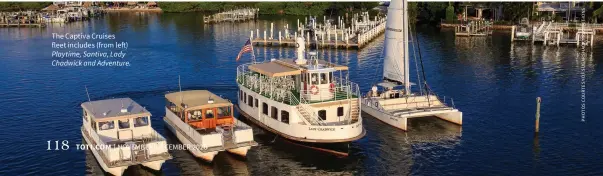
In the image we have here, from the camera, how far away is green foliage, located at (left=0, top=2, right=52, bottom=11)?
182m

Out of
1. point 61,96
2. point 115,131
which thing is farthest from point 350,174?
point 61,96

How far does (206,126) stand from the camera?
153 ft

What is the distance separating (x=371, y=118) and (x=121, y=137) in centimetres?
2256

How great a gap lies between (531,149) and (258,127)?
2102 centimetres

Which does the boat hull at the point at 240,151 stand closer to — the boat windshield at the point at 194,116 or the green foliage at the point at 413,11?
the boat windshield at the point at 194,116

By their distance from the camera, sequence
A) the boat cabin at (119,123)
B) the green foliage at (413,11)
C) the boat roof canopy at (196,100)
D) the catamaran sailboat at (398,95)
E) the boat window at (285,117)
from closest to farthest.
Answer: the boat cabin at (119,123)
the boat roof canopy at (196,100)
the boat window at (285,117)
the catamaran sailboat at (398,95)
the green foliage at (413,11)

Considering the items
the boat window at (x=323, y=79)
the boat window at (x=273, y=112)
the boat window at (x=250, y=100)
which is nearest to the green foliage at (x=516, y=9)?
the boat window at (x=250, y=100)

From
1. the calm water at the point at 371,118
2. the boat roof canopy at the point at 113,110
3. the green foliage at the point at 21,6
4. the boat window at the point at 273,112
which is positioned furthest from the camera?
the green foliage at the point at 21,6

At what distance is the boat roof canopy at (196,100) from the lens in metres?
46.3

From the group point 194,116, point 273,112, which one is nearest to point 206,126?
point 194,116

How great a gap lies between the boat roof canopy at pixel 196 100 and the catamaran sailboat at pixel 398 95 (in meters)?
14.8

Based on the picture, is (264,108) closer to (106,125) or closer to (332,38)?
(106,125)

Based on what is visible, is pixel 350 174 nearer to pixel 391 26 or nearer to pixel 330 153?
pixel 330 153

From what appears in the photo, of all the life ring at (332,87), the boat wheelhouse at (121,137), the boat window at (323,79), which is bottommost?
the boat wheelhouse at (121,137)
